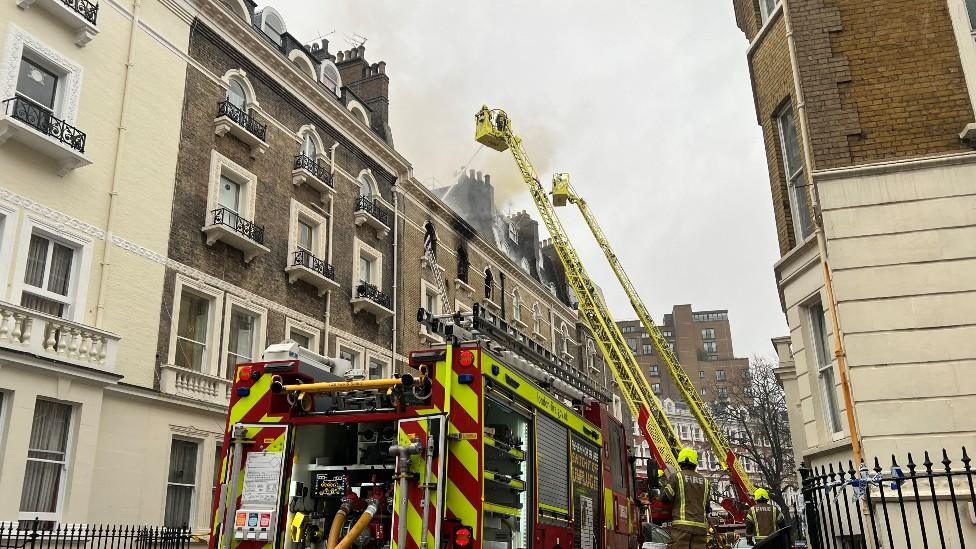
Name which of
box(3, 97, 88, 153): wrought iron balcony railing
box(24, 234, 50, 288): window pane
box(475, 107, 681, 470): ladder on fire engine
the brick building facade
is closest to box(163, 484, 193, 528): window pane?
box(24, 234, 50, 288): window pane

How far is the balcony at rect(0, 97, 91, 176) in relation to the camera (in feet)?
43.8

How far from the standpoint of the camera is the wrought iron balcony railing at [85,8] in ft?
49.4

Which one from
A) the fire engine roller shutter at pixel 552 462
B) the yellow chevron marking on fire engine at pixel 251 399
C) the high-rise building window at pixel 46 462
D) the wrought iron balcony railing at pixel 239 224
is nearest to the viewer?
the yellow chevron marking on fire engine at pixel 251 399

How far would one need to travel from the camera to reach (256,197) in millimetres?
19422

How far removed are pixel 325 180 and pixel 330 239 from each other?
1.75 meters

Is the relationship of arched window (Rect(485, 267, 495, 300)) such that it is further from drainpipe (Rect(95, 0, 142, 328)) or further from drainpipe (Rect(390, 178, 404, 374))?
drainpipe (Rect(95, 0, 142, 328))

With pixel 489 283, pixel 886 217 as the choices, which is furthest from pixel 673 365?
pixel 886 217

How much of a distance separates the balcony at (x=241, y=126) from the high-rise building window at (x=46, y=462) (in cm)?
775

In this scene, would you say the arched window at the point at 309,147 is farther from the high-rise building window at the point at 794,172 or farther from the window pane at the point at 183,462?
the high-rise building window at the point at 794,172

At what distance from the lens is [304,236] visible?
70.8 ft

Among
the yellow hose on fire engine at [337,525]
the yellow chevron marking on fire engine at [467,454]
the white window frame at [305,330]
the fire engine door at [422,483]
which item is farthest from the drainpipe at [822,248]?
the white window frame at [305,330]

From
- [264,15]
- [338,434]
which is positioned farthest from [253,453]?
[264,15]

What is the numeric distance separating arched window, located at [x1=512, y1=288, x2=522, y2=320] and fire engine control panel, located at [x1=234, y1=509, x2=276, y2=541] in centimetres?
2807

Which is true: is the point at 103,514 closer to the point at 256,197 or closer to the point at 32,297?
the point at 32,297
